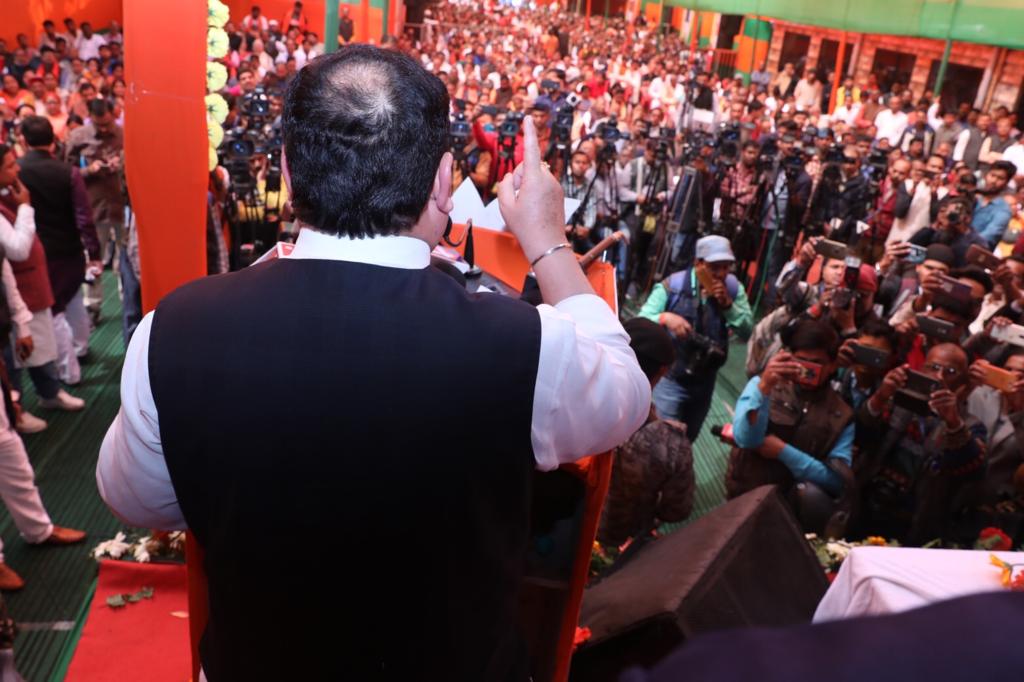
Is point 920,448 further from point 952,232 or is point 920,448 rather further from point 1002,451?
point 952,232

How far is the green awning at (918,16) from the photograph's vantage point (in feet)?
27.5

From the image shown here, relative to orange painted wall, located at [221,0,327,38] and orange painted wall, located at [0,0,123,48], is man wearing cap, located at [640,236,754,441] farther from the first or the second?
orange painted wall, located at [0,0,123,48]

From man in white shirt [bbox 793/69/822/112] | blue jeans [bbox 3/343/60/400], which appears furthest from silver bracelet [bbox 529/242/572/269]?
man in white shirt [bbox 793/69/822/112]

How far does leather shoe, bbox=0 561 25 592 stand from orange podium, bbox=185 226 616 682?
2.02m

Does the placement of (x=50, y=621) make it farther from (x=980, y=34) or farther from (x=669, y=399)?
(x=980, y=34)

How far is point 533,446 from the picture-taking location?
1.10 metres

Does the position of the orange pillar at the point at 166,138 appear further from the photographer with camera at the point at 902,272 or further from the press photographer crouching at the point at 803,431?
the photographer with camera at the point at 902,272

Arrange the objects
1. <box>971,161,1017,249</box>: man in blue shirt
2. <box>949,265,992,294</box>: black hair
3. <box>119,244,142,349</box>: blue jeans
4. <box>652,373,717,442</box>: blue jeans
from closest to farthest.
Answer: <box>652,373,717,442</box>: blue jeans, <box>949,265,992,294</box>: black hair, <box>119,244,142,349</box>: blue jeans, <box>971,161,1017,249</box>: man in blue shirt

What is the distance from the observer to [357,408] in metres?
1.02

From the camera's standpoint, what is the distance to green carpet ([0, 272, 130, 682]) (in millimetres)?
2910

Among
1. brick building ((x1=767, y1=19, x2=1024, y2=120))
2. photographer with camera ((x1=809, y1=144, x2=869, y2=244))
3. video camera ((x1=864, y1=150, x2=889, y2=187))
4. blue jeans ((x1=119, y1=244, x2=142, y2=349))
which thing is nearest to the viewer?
blue jeans ((x1=119, y1=244, x2=142, y2=349))

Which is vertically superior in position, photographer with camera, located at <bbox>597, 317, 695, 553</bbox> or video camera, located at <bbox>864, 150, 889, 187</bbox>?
video camera, located at <bbox>864, 150, 889, 187</bbox>

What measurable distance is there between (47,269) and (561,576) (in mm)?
3552

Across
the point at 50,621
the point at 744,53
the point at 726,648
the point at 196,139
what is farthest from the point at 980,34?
the point at 744,53
